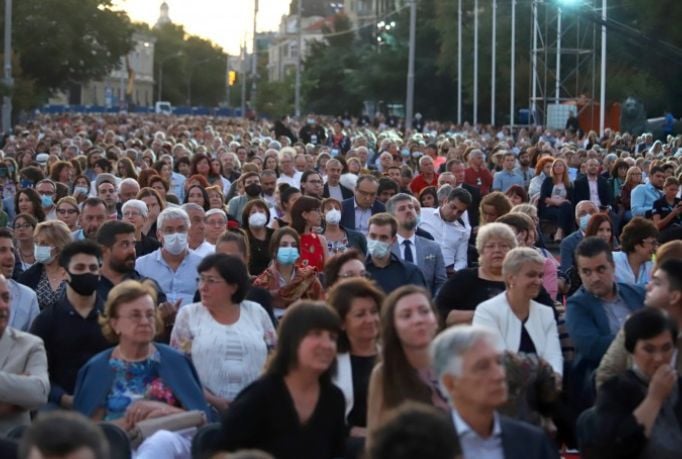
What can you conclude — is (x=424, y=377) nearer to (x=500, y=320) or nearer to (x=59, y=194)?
(x=500, y=320)

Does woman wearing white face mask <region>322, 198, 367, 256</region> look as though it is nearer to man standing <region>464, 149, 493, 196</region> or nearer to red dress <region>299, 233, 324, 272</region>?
red dress <region>299, 233, 324, 272</region>

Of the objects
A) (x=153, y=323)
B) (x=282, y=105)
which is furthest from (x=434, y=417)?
(x=282, y=105)

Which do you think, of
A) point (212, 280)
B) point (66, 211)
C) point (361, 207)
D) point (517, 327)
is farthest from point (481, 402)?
point (361, 207)

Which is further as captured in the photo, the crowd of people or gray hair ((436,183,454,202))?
gray hair ((436,183,454,202))

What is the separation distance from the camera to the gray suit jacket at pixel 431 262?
14109 millimetres

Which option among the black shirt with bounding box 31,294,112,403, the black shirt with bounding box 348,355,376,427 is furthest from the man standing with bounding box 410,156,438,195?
the black shirt with bounding box 348,355,376,427

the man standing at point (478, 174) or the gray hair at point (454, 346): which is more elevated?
the man standing at point (478, 174)

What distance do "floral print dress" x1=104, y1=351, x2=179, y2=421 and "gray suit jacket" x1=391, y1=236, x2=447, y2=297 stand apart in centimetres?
528

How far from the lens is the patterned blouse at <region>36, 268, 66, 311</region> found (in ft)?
38.9

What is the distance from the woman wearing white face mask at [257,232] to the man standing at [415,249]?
1.13 metres

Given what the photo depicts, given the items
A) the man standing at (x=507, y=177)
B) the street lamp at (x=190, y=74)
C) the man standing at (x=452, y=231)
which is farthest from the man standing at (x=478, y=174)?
the street lamp at (x=190, y=74)

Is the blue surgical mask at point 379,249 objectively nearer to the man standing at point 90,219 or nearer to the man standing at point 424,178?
the man standing at point 90,219

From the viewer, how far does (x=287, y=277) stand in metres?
12.6

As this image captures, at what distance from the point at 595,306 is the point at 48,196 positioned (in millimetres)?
9342
